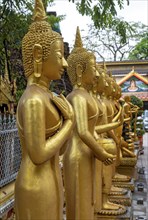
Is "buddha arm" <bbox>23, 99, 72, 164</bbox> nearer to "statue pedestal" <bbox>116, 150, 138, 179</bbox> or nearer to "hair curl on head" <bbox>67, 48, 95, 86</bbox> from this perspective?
"hair curl on head" <bbox>67, 48, 95, 86</bbox>

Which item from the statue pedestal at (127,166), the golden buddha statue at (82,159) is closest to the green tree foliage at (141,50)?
the statue pedestal at (127,166)

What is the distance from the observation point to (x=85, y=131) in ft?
8.14

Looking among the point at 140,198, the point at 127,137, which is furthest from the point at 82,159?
the point at 127,137

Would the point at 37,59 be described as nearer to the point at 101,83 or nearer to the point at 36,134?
the point at 36,134

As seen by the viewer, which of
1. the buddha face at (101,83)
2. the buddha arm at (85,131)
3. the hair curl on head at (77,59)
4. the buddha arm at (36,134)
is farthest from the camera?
the buddha face at (101,83)

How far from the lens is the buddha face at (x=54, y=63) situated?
77.9 inches

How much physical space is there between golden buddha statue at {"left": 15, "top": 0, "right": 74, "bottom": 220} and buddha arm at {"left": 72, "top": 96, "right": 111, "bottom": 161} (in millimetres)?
499

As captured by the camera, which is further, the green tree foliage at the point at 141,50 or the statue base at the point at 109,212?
the green tree foliage at the point at 141,50

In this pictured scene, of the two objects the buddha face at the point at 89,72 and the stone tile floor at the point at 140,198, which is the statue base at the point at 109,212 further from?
the buddha face at the point at 89,72

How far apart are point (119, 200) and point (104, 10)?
2.16 metres

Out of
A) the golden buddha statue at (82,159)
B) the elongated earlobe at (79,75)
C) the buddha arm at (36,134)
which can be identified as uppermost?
the elongated earlobe at (79,75)

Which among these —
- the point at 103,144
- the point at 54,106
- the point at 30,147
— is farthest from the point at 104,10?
the point at 30,147

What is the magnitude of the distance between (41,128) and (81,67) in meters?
1.03

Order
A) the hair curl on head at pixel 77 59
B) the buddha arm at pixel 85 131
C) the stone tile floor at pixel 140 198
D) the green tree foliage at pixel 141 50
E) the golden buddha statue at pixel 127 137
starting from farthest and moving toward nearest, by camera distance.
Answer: the green tree foliage at pixel 141 50 < the golden buddha statue at pixel 127 137 < the stone tile floor at pixel 140 198 < the hair curl on head at pixel 77 59 < the buddha arm at pixel 85 131
